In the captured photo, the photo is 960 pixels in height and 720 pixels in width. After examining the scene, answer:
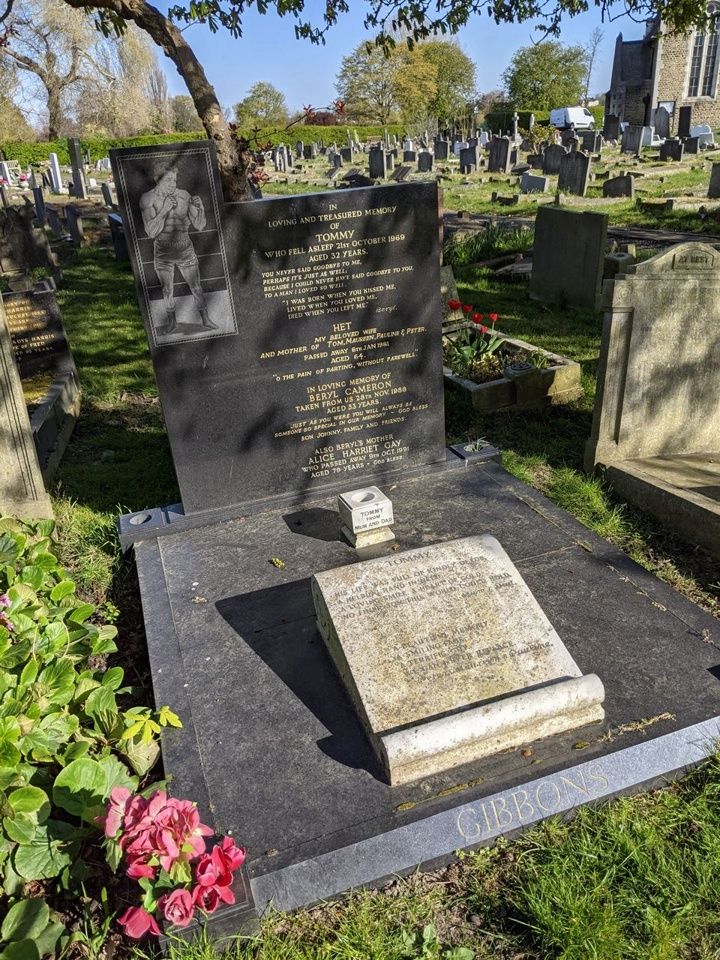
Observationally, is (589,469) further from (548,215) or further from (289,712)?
(548,215)

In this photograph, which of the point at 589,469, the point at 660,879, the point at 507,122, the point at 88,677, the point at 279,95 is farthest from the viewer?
the point at 279,95

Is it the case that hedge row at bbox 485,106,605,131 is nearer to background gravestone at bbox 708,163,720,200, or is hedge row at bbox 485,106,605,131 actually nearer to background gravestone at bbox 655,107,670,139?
background gravestone at bbox 655,107,670,139

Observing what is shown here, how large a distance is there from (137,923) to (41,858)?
0.50 m

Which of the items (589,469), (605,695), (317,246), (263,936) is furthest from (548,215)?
(263,936)

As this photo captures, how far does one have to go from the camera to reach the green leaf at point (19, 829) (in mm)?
2590

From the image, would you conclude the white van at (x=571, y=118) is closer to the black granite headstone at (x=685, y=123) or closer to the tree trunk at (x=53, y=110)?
the black granite headstone at (x=685, y=123)

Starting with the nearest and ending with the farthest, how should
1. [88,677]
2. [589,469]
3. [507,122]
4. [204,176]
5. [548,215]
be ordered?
[88,677] → [204,176] → [589,469] → [548,215] → [507,122]

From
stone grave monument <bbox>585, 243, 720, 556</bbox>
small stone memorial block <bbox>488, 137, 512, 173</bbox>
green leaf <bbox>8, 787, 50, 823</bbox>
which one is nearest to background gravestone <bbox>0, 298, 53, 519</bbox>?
green leaf <bbox>8, 787, 50, 823</bbox>

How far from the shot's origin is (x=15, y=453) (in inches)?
197

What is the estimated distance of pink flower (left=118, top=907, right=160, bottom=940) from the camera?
7.80ft

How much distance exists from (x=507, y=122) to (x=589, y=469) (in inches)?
1859

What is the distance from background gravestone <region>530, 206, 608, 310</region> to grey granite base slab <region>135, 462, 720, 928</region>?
217 inches

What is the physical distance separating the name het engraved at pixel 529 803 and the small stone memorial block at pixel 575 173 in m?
19.6

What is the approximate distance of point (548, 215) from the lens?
981 cm
